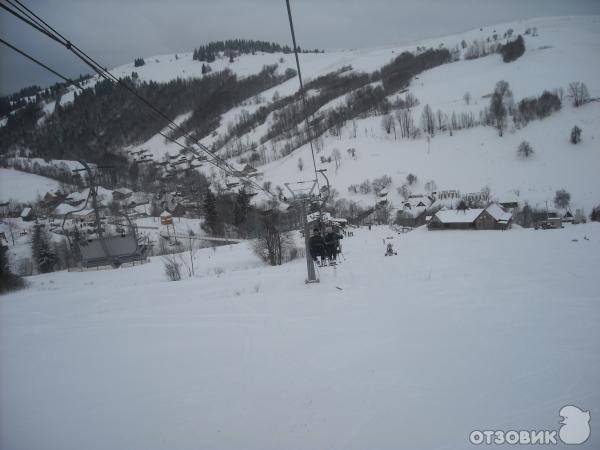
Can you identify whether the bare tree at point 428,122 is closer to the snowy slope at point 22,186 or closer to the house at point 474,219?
the house at point 474,219

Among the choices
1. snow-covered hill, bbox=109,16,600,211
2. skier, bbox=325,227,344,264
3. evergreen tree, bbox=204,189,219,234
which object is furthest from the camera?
snow-covered hill, bbox=109,16,600,211

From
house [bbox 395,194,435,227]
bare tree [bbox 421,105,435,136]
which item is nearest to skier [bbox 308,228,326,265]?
house [bbox 395,194,435,227]

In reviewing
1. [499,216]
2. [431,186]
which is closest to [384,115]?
[431,186]

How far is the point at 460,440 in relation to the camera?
3.82 meters

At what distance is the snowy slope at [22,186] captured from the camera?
6675 centimetres

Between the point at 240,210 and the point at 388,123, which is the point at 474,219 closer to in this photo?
the point at 240,210

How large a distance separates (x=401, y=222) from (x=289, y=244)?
30.6 m

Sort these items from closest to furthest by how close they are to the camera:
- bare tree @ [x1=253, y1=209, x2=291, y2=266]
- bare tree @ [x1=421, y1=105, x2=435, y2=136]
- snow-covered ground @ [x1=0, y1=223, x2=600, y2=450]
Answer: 1. snow-covered ground @ [x1=0, y1=223, x2=600, y2=450]
2. bare tree @ [x1=253, y1=209, x2=291, y2=266]
3. bare tree @ [x1=421, y1=105, x2=435, y2=136]

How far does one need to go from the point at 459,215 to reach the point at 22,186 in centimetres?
8952

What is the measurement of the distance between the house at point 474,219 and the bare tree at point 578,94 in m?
56.2

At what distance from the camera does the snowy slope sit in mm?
66750

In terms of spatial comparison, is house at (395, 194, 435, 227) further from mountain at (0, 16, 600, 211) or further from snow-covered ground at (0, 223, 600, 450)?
snow-covered ground at (0, 223, 600, 450)

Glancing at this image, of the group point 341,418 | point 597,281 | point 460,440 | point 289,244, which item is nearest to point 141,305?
point 341,418

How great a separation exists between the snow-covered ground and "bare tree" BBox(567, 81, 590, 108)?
8644 centimetres
